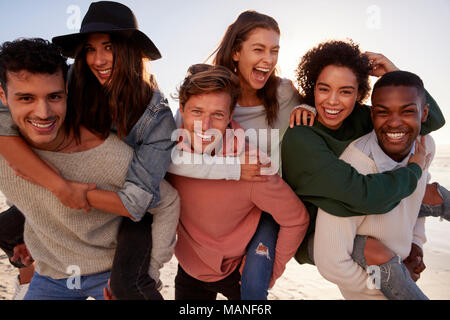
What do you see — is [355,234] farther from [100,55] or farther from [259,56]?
[100,55]

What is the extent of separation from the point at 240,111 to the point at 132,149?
1.12m

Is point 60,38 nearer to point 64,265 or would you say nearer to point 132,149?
point 132,149

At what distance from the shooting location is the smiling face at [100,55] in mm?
2633

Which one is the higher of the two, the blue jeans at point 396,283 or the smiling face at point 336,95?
the smiling face at point 336,95

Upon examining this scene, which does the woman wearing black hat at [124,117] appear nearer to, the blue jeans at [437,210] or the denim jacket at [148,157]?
the denim jacket at [148,157]

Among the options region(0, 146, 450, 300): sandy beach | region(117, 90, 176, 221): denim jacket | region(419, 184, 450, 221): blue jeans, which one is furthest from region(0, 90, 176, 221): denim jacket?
region(0, 146, 450, 300): sandy beach

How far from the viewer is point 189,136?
2650 millimetres

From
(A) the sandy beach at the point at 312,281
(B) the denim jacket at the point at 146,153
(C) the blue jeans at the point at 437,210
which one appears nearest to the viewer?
(B) the denim jacket at the point at 146,153

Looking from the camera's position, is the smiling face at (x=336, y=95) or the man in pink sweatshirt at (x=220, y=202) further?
the smiling face at (x=336, y=95)

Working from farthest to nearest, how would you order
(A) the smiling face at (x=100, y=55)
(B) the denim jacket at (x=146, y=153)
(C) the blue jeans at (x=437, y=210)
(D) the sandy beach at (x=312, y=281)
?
1. (D) the sandy beach at (x=312, y=281)
2. (C) the blue jeans at (x=437, y=210)
3. (A) the smiling face at (x=100, y=55)
4. (B) the denim jacket at (x=146, y=153)

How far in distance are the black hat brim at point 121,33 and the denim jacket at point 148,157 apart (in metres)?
0.49

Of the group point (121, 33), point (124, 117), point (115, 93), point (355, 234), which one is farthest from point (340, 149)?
point (121, 33)

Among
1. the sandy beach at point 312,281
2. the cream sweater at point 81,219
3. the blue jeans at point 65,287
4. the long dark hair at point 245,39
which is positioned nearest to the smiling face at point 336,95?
the long dark hair at point 245,39
